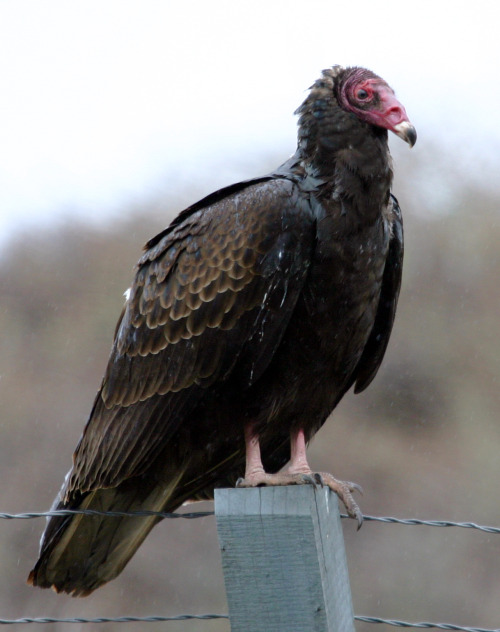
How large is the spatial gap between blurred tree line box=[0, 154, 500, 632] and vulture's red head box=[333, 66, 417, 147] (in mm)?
6462

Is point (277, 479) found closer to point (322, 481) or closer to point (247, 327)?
point (322, 481)


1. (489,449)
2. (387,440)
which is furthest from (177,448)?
(489,449)

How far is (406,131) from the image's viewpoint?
3.12 meters

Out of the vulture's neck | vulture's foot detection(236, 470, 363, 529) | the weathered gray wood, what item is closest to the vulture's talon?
vulture's foot detection(236, 470, 363, 529)

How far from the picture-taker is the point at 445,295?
12.2 meters

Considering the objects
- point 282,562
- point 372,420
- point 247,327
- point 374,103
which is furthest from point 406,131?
point 372,420

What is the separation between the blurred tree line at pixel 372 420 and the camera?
30.6ft

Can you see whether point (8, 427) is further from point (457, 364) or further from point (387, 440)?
point (457, 364)

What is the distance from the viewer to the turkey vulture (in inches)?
119

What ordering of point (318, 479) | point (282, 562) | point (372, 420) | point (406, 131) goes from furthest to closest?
point (372, 420)
point (406, 131)
point (318, 479)
point (282, 562)

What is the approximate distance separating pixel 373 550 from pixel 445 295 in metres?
3.82

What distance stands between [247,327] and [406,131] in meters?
0.79

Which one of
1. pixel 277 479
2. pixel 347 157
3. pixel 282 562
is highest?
pixel 347 157

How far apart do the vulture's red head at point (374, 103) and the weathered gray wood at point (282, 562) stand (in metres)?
1.31
